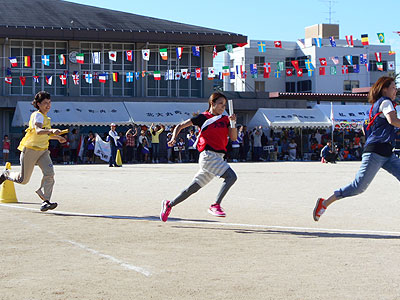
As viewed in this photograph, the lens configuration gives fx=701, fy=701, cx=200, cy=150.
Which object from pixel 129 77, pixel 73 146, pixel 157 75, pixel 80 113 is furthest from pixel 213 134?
pixel 129 77

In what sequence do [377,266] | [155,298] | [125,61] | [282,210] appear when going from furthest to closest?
[125,61]
[282,210]
[377,266]
[155,298]

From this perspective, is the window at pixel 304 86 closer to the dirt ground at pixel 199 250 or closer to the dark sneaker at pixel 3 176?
the dirt ground at pixel 199 250

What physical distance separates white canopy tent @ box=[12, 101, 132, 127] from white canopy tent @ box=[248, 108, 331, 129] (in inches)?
289

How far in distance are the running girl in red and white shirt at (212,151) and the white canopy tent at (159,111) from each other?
88.8ft

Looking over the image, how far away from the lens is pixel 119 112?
3681 cm

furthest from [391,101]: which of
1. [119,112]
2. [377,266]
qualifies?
[119,112]

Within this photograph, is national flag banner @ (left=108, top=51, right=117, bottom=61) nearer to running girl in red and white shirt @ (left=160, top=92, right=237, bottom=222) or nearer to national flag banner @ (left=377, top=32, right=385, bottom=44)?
national flag banner @ (left=377, top=32, right=385, bottom=44)

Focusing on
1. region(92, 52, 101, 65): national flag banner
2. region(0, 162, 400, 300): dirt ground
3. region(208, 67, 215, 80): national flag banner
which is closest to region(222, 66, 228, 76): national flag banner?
region(208, 67, 215, 80): national flag banner

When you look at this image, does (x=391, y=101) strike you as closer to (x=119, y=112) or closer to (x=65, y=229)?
(x=65, y=229)

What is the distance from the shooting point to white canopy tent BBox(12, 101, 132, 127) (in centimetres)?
3500

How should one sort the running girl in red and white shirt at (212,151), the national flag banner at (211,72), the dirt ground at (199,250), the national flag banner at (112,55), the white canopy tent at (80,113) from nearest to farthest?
the dirt ground at (199,250) < the running girl in red and white shirt at (212,151) < the white canopy tent at (80,113) < the national flag banner at (112,55) < the national flag banner at (211,72)

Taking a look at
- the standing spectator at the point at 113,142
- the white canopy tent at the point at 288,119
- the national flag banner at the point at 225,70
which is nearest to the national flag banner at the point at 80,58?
the national flag banner at the point at 225,70

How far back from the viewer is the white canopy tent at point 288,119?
3794 centimetres

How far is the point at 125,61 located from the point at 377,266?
1450 inches
